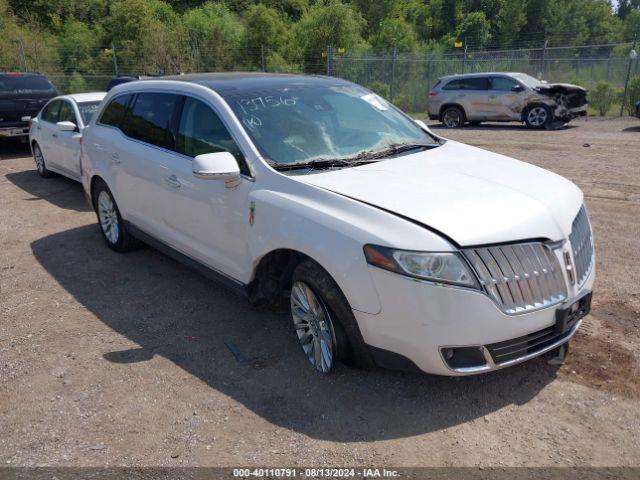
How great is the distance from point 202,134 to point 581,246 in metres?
2.75

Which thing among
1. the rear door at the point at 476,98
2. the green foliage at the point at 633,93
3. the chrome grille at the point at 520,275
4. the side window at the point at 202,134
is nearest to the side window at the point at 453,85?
the rear door at the point at 476,98

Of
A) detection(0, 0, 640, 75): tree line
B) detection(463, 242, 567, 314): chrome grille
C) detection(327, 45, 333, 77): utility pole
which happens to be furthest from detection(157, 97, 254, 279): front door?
detection(0, 0, 640, 75): tree line

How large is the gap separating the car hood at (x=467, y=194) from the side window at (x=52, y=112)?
730 centimetres

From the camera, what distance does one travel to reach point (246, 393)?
3.55 metres

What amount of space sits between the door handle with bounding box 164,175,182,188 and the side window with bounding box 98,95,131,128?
1.38 metres

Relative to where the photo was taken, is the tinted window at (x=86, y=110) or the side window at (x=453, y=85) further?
the side window at (x=453, y=85)

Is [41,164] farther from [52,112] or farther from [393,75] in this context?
[393,75]

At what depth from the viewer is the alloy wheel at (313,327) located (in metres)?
3.50

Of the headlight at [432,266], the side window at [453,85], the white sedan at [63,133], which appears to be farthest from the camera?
the side window at [453,85]

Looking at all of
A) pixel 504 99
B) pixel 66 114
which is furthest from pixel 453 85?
pixel 66 114

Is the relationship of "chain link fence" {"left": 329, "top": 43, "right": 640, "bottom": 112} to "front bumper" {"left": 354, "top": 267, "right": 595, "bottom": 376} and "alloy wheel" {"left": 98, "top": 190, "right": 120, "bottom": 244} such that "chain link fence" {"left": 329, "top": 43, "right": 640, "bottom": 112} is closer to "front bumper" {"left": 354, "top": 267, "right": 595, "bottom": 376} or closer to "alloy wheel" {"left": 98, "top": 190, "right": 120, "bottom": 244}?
"alloy wheel" {"left": 98, "top": 190, "right": 120, "bottom": 244}

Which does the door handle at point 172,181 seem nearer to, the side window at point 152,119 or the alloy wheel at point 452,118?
the side window at point 152,119

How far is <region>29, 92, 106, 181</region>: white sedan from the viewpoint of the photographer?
28.4 feet

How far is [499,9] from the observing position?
53.5 metres
